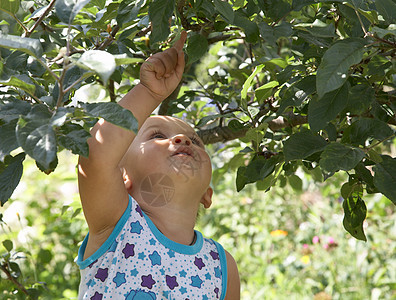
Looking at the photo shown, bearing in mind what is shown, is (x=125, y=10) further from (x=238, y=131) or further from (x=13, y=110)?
(x=238, y=131)

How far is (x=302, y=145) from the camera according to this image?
3.57 ft

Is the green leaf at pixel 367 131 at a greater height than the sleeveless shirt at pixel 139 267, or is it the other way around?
the green leaf at pixel 367 131

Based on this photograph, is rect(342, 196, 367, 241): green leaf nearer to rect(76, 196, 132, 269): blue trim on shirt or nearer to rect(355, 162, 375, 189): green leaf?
rect(355, 162, 375, 189): green leaf

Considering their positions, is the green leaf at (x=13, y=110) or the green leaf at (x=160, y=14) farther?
the green leaf at (x=160, y=14)

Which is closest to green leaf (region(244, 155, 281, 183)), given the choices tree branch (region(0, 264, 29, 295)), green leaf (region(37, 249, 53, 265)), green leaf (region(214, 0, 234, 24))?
green leaf (region(214, 0, 234, 24))

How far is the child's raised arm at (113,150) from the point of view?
108 cm

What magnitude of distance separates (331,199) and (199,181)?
2630 millimetres

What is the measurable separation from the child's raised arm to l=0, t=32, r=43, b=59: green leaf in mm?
357

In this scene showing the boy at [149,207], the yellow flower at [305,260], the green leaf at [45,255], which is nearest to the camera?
the boy at [149,207]

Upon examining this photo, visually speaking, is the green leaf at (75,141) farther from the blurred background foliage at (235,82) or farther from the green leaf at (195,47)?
the green leaf at (195,47)

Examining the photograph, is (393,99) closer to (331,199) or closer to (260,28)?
(260,28)

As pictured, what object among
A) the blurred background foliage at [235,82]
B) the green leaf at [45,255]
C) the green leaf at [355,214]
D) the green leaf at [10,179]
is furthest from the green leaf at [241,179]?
the green leaf at [45,255]

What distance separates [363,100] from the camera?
43.6 inches

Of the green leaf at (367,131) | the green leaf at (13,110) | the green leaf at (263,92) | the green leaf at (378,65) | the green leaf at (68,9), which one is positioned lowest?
the green leaf at (263,92)
